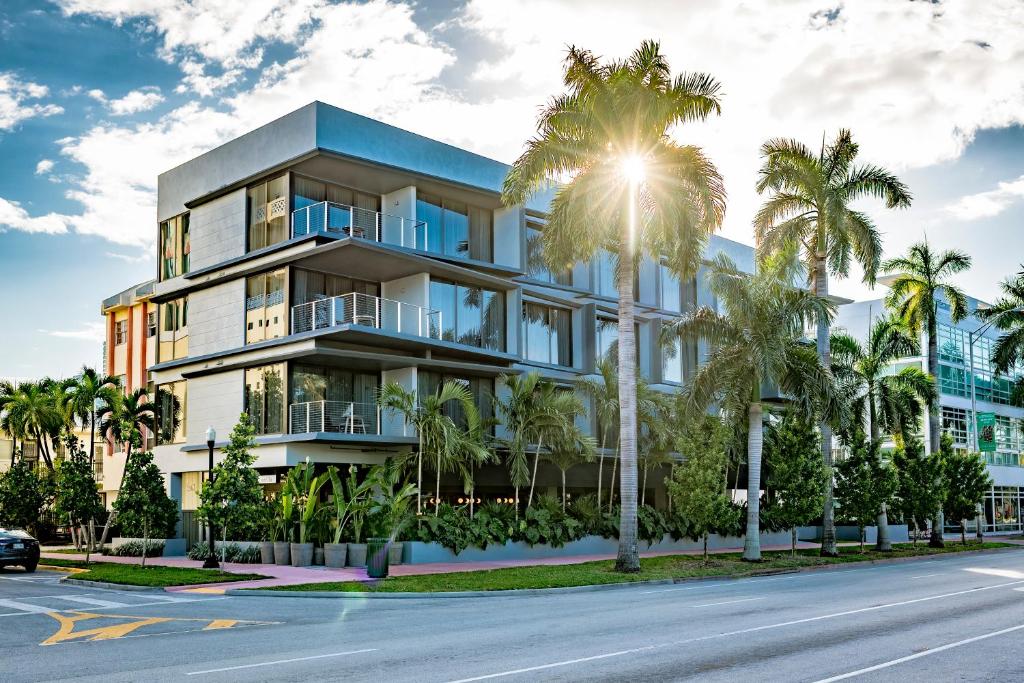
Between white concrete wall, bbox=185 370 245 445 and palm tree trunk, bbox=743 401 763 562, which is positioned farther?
white concrete wall, bbox=185 370 245 445

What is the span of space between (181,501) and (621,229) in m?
→ 21.0

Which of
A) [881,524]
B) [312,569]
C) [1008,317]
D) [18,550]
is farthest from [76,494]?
[1008,317]

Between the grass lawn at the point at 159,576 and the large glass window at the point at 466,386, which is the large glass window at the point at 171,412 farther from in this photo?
the grass lawn at the point at 159,576

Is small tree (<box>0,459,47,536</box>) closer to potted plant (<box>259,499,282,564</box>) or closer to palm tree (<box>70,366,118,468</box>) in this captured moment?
palm tree (<box>70,366,118,468</box>)

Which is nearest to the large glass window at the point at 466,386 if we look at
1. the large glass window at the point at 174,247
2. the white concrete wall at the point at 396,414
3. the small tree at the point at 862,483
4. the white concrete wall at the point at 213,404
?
the white concrete wall at the point at 396,414

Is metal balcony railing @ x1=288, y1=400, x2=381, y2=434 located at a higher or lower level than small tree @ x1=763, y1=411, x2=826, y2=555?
higher

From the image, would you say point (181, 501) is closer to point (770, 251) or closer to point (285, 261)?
point (285, 261)

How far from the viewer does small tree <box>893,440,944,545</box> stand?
41312mm

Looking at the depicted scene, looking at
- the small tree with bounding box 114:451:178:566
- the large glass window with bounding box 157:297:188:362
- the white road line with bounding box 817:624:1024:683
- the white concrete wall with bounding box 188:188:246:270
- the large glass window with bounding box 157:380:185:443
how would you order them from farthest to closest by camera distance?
the large glass window with bounding box 157:297:188:362
the large glass window with bounding box 157:380:185:443
the white concrete wall with bounding box 188:188:246:270
the small tree with bounding box 114:451:178:566
the white road line with bounding box 817:624:1024:683

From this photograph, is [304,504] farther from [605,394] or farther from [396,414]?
[605,394]

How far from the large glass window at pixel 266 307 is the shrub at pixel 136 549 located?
8.00 metres

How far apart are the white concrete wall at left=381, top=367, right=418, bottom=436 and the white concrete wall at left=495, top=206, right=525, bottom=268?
6.74m

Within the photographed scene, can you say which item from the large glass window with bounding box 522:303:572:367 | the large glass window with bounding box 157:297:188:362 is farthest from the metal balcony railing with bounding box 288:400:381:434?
the large glass window with bounding box 522:303:572:367

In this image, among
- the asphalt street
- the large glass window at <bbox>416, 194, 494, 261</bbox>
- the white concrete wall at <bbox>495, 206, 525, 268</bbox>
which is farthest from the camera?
the white concrete wall at <bbox>495, 206, 525, 268</bbox>
